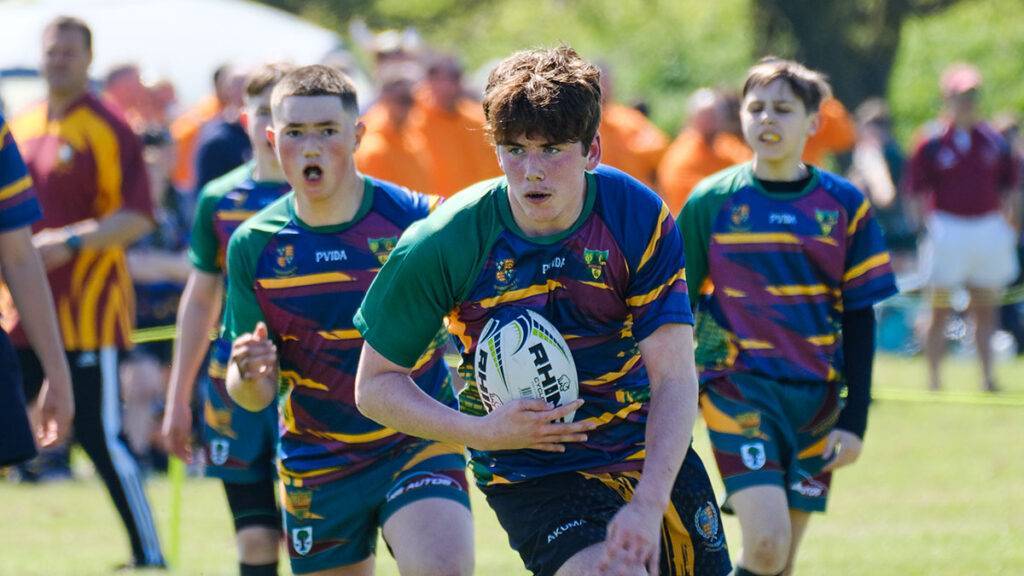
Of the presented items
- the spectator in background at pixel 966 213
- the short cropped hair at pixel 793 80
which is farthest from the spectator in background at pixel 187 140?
the short cropped hair at pixel 793 80

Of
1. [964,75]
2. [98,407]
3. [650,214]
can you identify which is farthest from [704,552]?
[964,75]

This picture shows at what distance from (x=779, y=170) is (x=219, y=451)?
2.36 m

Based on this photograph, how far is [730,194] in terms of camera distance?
6.32 metres

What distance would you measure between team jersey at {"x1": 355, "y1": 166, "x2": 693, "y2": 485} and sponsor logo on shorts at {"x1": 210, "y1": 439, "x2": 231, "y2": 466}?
1988 mm

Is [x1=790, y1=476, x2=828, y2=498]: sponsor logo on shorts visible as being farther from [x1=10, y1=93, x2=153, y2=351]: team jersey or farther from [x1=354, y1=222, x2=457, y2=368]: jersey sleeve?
[x1=10, y1=93, x2=153, y2=351]: team jersey

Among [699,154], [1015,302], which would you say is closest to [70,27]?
[699,154]

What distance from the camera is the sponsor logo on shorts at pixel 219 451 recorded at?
6312 mm

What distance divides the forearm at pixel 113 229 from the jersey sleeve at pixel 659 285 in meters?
4.31

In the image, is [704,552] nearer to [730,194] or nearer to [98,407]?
[730,194]

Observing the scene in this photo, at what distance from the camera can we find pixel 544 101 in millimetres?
4188

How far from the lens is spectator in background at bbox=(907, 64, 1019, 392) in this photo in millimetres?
13828

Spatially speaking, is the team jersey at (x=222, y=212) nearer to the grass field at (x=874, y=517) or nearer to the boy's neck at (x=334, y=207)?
the boy's neck at (x=334, y=207)

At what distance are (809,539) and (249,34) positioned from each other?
33.1 ft

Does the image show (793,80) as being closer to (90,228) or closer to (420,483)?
(420,483)
